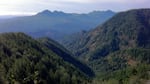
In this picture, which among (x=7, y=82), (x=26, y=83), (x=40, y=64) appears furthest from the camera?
(x=40, y=64)

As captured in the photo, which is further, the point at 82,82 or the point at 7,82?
the point at 82,82

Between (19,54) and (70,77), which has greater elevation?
(19,54)

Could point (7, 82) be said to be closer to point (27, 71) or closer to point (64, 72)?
point (27, 71)

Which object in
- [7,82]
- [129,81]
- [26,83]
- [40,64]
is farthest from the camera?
[40,64]

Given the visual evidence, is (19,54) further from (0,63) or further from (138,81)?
(138,81)

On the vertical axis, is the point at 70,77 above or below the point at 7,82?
below

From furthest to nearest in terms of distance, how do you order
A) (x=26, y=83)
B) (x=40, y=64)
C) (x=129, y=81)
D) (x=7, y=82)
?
1. (x=40, y=64)
2. (x=129, y=81)
3. (x=7, y=82)
4. (x=26, y=83)

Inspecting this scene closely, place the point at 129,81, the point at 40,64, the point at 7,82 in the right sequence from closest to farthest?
1. the point at 7,82
2. the point at 129,81
3. the point at 40,64

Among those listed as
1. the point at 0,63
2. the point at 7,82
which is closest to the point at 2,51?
the point at 0,63

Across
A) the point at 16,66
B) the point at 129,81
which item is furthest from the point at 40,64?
the point at 129,81
